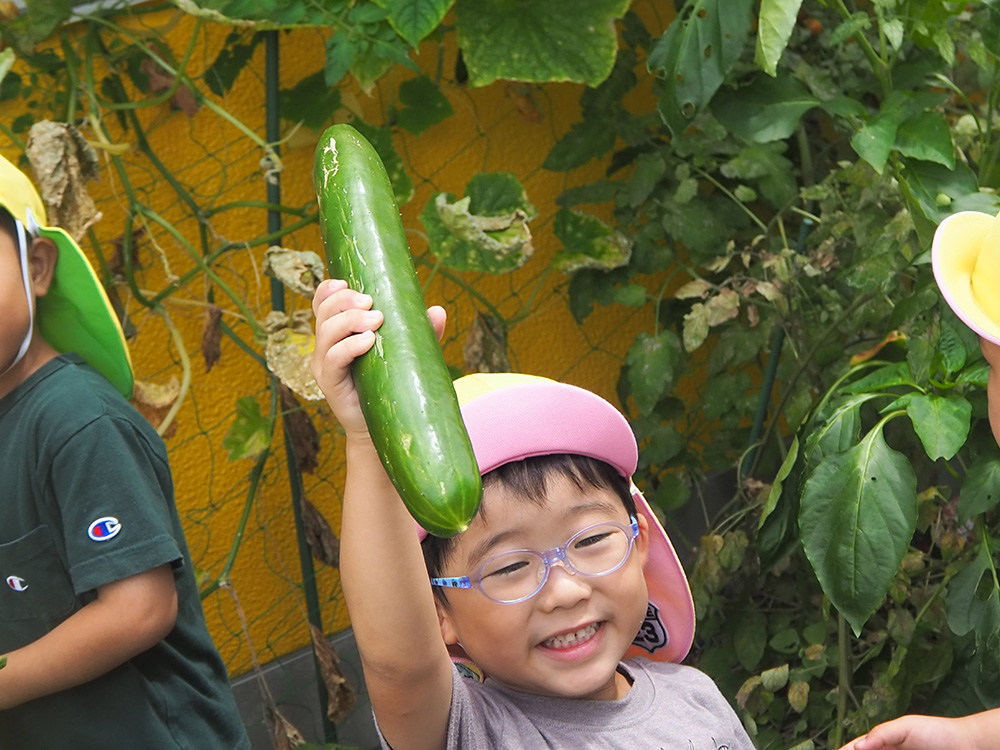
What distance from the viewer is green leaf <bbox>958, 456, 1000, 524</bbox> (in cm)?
148

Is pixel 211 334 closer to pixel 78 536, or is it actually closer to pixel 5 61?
pixel 5 61

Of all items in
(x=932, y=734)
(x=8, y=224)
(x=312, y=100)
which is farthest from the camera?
(x=312, y=100)

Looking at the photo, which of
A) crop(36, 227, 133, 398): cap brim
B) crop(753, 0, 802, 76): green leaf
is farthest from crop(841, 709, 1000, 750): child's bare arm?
crop(36, 227, 133, 398): cap brim

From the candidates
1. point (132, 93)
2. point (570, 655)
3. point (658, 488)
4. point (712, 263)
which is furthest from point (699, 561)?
point (132, 93)

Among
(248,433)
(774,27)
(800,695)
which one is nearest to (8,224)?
(248,433)

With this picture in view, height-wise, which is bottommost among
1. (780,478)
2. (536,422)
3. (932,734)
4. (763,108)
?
(932,734)

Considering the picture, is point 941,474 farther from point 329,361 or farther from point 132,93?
point 329,361

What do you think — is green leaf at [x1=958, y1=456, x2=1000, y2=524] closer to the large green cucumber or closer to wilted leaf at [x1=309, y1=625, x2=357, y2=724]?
the large green cucumber

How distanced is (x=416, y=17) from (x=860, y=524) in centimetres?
99

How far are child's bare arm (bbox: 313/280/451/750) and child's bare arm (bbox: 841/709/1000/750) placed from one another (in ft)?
1.49

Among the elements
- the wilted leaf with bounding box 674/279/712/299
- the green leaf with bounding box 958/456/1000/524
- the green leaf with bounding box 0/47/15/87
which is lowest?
the green leaf with bounding box 958/456/1000/524

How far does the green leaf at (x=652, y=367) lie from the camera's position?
2.20 meters

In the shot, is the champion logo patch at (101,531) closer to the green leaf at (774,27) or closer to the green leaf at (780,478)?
the green leaf at (780,478)

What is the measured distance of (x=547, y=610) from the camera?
109cm
